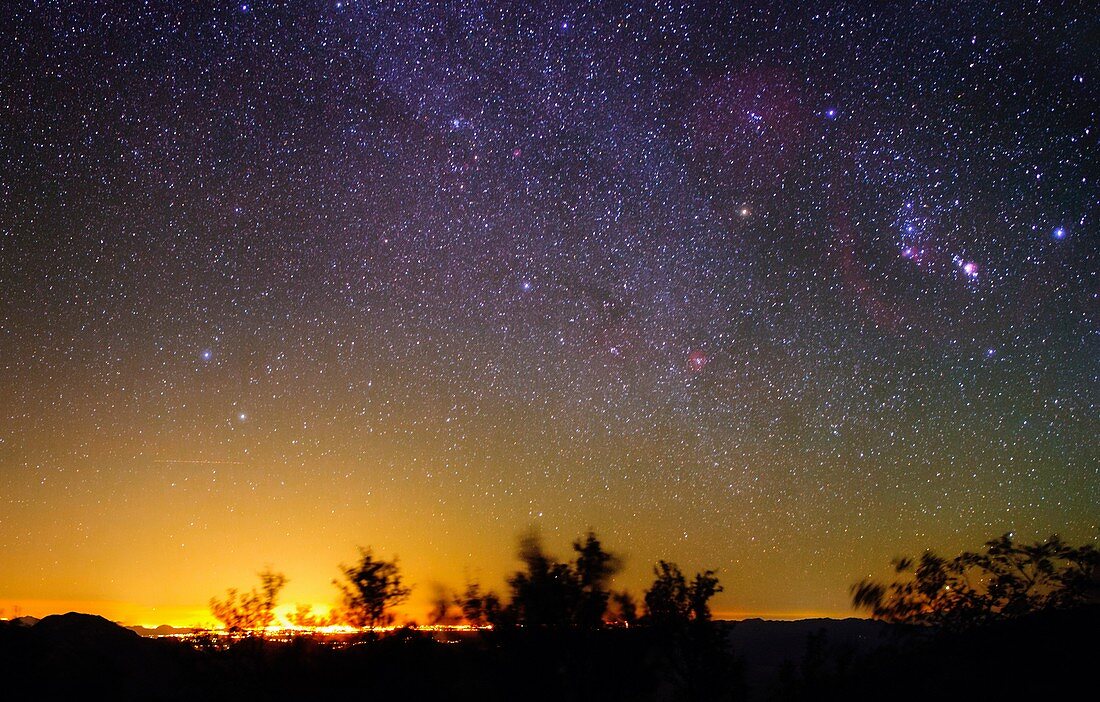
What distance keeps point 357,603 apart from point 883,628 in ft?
28.9

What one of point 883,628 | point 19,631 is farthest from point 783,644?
point 19,631

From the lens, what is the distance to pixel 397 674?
13.0 metres

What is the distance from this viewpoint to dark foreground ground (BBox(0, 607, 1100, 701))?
34.7 feet

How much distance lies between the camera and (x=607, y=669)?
11070mm

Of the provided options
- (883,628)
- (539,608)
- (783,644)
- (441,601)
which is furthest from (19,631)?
(783,644)

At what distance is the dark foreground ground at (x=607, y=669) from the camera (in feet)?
34.7

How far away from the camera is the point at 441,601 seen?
13.0 meters

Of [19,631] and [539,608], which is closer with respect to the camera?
[539,608]

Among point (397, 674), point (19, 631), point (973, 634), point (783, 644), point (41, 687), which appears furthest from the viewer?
point (783, 644)

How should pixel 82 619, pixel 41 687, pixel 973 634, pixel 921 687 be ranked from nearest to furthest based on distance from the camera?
pixel 921 687, pixel 973 634, pixel 41 687, pixel 82 619

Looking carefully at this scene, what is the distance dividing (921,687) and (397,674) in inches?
322

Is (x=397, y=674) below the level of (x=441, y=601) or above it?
below

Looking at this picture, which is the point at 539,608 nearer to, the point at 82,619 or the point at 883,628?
the point at 883,628

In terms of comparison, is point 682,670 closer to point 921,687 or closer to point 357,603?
point 921,687
